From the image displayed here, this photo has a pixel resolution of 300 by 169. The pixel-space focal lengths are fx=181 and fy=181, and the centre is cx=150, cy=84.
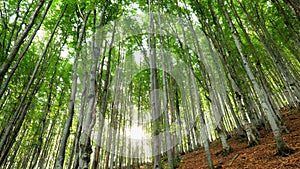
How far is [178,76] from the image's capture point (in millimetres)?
15312

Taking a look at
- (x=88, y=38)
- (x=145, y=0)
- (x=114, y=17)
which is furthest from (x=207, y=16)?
(x=88, y=38)

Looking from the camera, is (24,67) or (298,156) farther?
(24,67)

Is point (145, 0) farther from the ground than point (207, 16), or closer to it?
farther from the ground

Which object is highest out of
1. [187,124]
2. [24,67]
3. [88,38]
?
[88,38]

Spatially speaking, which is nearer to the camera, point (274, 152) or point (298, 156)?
point (298, 156)

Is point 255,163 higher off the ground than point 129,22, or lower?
lower

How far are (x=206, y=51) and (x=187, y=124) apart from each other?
643cm

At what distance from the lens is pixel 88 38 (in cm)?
871

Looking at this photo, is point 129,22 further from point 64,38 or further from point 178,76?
point 178,76

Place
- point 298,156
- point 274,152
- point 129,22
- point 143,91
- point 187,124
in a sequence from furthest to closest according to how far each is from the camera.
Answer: point 143,91 → point 187,124 → point 129,22 → point 274,152 → point 298,156

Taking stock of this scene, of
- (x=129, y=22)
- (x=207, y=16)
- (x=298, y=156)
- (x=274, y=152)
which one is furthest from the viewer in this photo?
(x=129, y=22)

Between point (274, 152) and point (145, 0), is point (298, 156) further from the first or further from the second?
point (145, 0)

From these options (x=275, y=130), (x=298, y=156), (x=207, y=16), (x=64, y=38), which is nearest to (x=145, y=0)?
(x=207, y=16)

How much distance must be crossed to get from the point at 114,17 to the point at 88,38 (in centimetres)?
254
